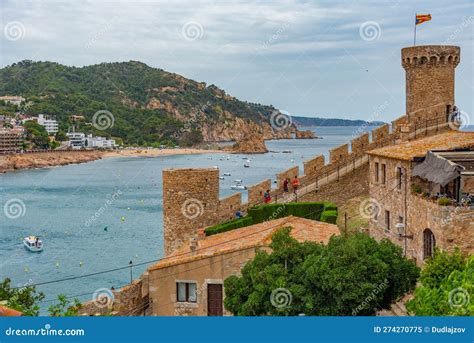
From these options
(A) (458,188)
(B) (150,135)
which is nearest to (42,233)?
(A) (458,188)

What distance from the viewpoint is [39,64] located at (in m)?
176

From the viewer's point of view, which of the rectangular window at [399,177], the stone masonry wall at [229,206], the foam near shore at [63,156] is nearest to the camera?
the rectangular window at [399,177]

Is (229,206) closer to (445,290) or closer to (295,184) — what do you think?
(295,184)

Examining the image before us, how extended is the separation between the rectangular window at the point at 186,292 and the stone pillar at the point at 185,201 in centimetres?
412

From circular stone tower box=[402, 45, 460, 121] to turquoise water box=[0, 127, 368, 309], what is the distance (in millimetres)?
17222

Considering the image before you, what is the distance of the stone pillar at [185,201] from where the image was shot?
71.7 feet

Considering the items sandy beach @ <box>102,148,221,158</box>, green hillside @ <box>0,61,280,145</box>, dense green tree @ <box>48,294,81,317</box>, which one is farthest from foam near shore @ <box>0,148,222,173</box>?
dense green tree @ <box>48,294,81,317</box>

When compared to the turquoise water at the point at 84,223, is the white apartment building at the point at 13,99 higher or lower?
higher

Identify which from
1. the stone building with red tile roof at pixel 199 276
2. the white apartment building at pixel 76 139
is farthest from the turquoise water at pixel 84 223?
the white apartment building at pixel 76 139

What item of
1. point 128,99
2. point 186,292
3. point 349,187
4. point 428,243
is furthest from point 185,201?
point 128,99

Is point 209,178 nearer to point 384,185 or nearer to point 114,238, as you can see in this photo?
point 384,185

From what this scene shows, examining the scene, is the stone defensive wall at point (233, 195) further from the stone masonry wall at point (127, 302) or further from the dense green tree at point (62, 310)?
the dense green tree at point (62, 310)

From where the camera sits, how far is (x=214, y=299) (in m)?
17.4

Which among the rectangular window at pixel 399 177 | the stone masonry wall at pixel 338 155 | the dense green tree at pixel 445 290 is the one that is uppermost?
the stone masonry wall at pixel 338 155
